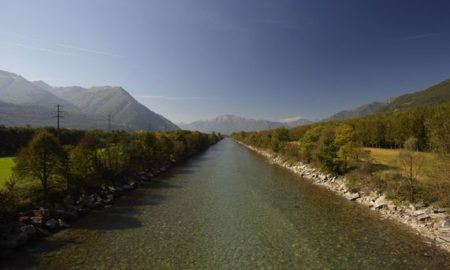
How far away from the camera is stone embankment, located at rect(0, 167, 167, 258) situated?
16.7 metres

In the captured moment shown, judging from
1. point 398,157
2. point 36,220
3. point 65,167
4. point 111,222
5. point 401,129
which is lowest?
point 111,222

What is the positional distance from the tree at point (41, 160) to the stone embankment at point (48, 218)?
216cm

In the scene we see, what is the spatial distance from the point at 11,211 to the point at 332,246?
21253 mm

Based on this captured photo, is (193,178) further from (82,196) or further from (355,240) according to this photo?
(355,240)

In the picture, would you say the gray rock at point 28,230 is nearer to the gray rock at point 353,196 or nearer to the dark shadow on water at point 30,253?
the dark shadow on water at point 30,253

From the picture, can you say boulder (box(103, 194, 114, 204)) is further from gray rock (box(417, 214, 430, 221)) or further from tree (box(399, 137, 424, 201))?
tree (box(399, 137, 424, 201))

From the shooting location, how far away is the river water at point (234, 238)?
49.0 feet

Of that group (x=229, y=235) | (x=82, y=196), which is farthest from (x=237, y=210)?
(x=82, y=196)

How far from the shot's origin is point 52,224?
19.7m

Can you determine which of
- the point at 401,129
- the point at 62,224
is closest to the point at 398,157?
the point at 62,224

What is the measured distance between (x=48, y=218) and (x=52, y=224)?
99 cm

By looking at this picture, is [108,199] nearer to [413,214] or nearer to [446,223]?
[413,214]

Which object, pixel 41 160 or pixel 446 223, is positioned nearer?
pixel 446 223

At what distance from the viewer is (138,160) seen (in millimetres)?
42906
